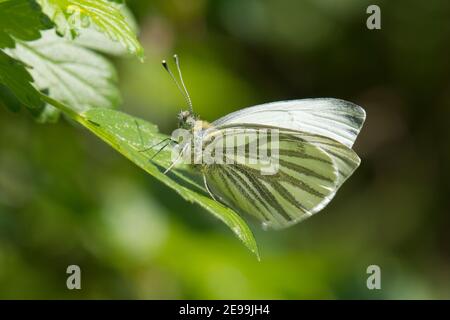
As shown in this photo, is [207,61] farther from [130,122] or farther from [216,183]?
[130,122]

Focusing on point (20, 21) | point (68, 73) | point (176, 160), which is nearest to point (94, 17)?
point (20, 21)

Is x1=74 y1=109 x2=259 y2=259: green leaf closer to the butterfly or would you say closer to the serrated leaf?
the serrated leaf

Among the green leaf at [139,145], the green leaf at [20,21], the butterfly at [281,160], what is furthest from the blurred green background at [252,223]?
the green leaf at [20,21]

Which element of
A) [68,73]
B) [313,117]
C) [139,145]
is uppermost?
[313,117]

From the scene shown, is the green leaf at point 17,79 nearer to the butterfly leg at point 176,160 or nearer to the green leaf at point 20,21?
the green leaf at point 20,21

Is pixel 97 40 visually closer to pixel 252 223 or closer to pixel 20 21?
pixel 20 21

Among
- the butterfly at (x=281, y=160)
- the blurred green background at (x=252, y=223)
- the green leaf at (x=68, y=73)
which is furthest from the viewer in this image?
the blurred green background at (x=252, y=223)

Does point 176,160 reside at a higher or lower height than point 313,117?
lower
